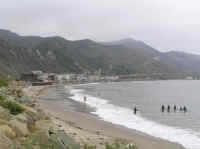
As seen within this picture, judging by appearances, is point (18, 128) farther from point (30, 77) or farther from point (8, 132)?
point (30, 77)

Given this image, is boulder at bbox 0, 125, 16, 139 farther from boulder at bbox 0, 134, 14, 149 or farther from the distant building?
the distant building

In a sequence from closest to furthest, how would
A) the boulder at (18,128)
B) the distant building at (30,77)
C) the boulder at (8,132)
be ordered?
the boulder at (8,132) < the boulder at (18,128) < the distant building at (30,77)

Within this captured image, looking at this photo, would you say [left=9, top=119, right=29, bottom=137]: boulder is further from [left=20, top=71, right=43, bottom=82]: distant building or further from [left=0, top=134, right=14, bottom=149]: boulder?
[left=20, top=71, right=43, bottom=82]: distant building

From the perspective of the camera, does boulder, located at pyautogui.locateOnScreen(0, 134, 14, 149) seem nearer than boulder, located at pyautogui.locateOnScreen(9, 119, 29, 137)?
Yes

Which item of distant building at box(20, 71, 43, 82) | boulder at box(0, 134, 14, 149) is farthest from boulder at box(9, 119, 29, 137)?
distant building at box(20, 71, 43, 82)

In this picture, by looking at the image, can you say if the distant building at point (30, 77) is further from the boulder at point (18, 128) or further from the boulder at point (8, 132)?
the boulder at point (8, 132)

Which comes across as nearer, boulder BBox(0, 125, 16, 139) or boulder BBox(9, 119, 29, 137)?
boulder BBox(0, 125, 16, 139)

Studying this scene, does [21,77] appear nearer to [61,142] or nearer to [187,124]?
[187,124]

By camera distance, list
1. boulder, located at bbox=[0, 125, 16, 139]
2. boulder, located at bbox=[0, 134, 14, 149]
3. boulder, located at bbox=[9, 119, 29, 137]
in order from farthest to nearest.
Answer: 1. boulder, located at bbox=[9, 119, 29, 137]
2. boulder, located at bbox=[0, 125, 16, 139]
3. boulder, located at bbox=[0, 134, 14, 149]

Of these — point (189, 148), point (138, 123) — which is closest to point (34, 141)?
point (189, 148)

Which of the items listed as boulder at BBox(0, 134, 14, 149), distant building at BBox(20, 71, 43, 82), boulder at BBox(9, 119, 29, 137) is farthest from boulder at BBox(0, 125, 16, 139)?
distant building at BBox(20, 71, 43, 82)

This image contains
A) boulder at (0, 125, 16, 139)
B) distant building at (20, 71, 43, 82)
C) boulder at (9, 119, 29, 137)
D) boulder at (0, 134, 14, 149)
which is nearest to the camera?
boulder at (0, 134, 14, 149)

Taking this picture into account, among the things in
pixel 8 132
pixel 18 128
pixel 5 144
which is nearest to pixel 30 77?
pixel 18 128

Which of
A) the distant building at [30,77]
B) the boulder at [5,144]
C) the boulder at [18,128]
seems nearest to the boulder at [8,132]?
the boulder at [18,128]
